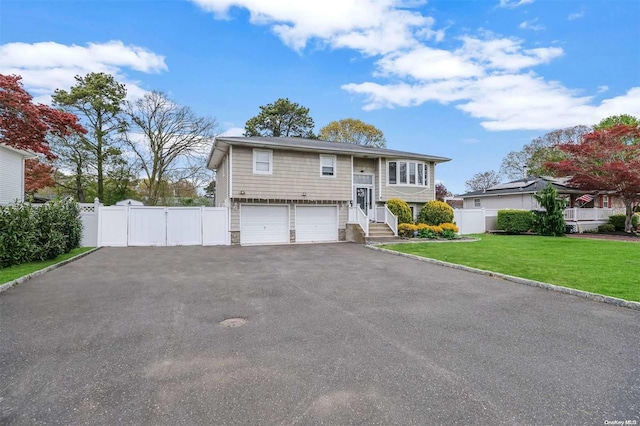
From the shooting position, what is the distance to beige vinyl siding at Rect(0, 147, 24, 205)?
1250cm

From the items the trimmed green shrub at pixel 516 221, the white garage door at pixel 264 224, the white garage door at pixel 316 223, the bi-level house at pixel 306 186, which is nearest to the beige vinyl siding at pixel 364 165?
the bi-level house at pixel 306 186

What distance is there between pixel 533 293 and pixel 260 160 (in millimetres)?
12385

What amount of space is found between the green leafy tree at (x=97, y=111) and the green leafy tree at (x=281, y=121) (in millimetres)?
13038

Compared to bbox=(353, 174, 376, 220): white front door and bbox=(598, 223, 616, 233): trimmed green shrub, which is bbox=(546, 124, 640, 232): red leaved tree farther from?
bbox=(353, 174, 376, 220): white front door

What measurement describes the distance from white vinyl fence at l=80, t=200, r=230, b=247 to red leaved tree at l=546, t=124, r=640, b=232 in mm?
20168

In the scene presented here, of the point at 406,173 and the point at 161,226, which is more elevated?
the point at 406,173

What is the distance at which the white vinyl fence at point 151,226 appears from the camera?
1424cm

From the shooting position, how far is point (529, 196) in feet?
75.9

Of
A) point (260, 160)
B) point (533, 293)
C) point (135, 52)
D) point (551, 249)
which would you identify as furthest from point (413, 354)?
point (135, 52)

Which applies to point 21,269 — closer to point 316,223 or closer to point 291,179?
point 291,179

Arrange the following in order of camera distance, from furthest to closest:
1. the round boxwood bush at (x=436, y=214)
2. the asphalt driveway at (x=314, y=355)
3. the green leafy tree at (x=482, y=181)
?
1. the green leafy tree at (x=482, y=181)
2. the round boxwood bush at (x=436, y=214)
3. the asphalt driveway at (x=314, y=355)

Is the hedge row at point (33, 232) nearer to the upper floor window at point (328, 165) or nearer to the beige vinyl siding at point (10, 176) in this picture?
the beige vinyl siding at point (10, 176)

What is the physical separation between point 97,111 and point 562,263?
28870mm

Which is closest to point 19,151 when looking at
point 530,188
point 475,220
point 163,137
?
point 163,137
